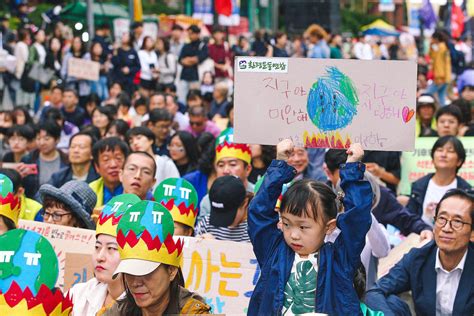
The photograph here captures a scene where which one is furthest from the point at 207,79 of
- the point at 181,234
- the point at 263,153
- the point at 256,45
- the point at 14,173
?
the point at 181,234

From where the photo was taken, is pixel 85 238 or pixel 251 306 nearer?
pixel 251 306

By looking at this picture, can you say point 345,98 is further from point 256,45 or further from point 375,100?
point 256,45

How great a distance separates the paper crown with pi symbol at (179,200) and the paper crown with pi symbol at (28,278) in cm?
175

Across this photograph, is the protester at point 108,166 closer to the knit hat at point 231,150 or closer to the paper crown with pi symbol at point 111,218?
the knit hat at point 231,150

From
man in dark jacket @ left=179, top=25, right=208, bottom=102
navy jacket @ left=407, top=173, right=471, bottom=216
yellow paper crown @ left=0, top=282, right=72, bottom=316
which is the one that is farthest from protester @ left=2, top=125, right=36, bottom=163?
man in dark jacket @ left=179, top=25, right=208, bottom=102

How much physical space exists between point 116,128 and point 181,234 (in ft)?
15.6

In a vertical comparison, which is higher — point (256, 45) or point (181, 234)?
point (256, 45)

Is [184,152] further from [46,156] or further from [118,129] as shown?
[46,156]

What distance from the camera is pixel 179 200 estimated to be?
6965 millimetres

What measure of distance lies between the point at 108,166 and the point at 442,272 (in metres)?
3.53

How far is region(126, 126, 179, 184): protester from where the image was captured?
972cm

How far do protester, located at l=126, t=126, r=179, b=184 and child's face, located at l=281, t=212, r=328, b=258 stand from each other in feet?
16.2

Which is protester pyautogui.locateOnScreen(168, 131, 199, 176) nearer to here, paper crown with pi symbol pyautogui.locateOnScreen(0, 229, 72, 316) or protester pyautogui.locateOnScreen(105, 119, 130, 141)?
protester pyautogui.locateOnScreen(105, 119, 130, 141)

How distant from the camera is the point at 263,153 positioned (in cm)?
964
